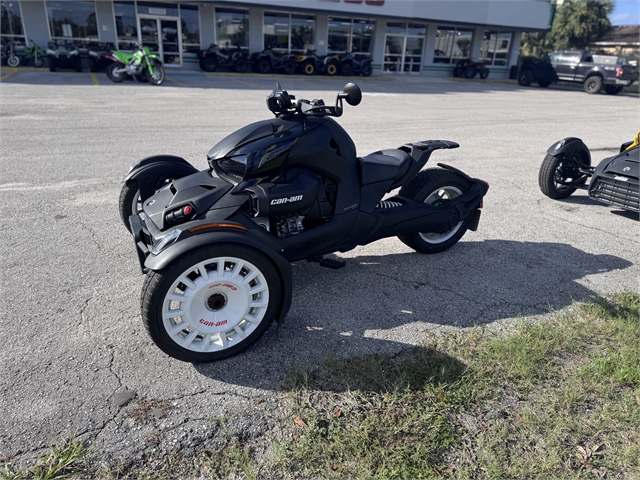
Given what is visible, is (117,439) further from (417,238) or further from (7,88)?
(7,88)

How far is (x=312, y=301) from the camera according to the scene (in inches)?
140

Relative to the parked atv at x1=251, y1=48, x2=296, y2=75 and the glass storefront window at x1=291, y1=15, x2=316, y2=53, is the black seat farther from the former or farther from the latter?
the glass storefront window at x1=291, y1=15, x2=316, y2=53

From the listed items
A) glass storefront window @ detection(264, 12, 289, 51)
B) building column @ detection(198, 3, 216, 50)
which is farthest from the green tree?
building column @ detection(198, 3, 216, 50)

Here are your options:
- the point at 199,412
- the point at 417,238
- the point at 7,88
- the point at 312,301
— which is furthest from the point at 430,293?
the point at 7,88

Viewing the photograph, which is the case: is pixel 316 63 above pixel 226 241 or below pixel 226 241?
above

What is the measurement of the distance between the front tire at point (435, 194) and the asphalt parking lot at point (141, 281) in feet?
Result: 0.42

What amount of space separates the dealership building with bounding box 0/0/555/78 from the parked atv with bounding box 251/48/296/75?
2.28 meters

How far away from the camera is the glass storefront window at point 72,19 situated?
22578mm

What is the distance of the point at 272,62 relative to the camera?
24.2 meters

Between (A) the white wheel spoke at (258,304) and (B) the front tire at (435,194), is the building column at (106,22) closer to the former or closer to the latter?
(B) the front tire at (435,194)

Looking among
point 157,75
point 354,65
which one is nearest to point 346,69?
Result: point 354,65

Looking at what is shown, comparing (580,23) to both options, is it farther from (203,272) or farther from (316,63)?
(203,272)

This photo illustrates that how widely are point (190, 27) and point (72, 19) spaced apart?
555 centimetres

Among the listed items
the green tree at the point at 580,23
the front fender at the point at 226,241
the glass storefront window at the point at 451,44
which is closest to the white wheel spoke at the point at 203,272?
the front fender at the point at 226,241
